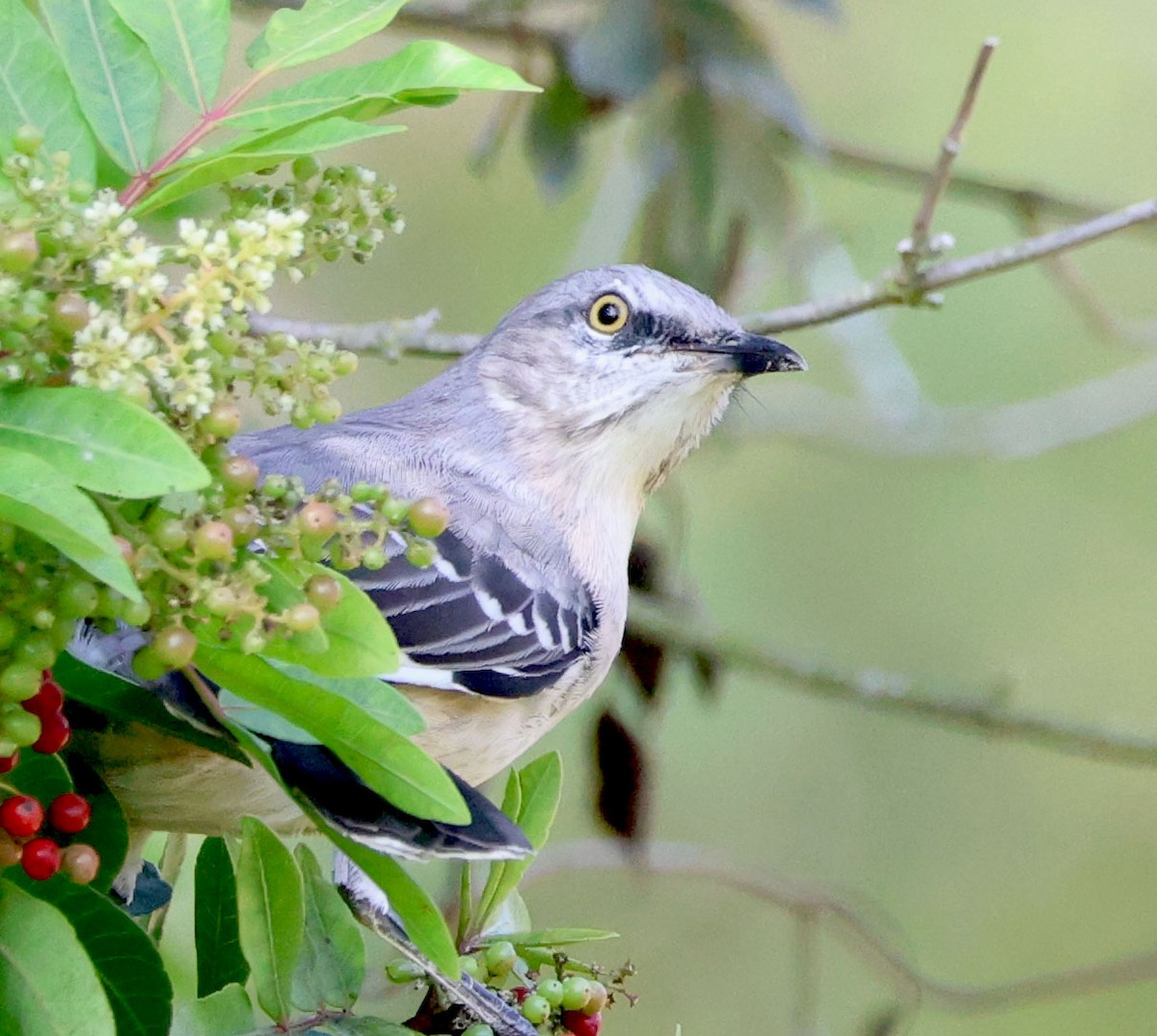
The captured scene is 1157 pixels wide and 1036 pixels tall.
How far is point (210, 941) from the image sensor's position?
1.63 meters

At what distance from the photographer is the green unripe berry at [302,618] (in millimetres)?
1085

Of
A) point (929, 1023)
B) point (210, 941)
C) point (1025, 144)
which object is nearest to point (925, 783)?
point (929, 1023)

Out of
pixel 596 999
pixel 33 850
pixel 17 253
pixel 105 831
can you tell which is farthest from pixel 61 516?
pixel 596 999

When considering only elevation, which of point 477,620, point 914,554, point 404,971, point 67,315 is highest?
point 67,315

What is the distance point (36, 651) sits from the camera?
3.68 ft

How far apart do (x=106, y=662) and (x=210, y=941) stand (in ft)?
0.97

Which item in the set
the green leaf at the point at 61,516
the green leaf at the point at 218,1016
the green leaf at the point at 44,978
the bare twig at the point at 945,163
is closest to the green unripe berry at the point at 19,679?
the green leaf at the point at 61,516

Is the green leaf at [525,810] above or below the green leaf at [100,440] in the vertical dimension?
below

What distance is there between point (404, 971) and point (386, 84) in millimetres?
916

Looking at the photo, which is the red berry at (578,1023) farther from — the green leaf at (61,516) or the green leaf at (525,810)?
the green leaf at (61,516)

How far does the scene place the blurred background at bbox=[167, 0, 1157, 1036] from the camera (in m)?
6.23

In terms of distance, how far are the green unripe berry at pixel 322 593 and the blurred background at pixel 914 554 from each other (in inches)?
170

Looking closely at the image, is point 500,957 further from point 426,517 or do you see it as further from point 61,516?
point 61,516

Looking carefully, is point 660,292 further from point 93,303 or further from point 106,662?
point 93,303
